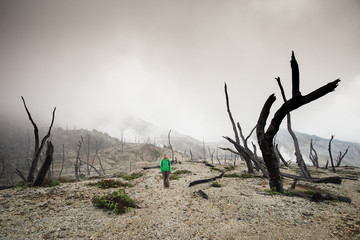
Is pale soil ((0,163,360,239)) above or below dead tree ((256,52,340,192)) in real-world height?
below

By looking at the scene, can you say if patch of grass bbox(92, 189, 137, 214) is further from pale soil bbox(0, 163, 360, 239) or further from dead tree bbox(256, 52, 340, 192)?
dead tree bbox(256, 52, 340, 192)

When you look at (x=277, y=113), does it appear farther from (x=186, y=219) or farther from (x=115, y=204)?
(x=115, y=204)

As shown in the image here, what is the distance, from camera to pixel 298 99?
5.83 m

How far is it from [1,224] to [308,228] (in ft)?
32.0

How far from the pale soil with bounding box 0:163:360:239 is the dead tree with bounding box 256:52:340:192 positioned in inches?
52.0

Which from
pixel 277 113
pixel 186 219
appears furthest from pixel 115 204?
pixel 277 113

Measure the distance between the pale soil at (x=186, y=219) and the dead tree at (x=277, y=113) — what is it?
1.32 m

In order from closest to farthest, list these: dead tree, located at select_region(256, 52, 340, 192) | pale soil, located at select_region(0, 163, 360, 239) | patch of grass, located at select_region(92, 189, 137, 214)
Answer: pale soil, located at select_region(0, 163, 360, 239)
dead tree, located at select_region(256, 52, 340, 192)
patch of grass, located at select_region(92, 189, 137, 214)

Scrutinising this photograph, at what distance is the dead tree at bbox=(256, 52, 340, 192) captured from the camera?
537cm

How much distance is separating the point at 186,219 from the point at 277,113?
6221 millimetres

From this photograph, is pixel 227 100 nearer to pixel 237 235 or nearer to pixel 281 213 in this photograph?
pixel 281 213

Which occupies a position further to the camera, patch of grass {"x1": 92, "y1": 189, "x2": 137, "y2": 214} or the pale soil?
patch of grass {"x1": 92, "y1": 189, "x2": 137, "y2": 214}

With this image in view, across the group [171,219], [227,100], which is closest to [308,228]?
[171,219]

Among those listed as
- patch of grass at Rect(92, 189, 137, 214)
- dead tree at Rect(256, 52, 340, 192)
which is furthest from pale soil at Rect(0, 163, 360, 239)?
dead tree at Rect(256, 52, 340, 192)
